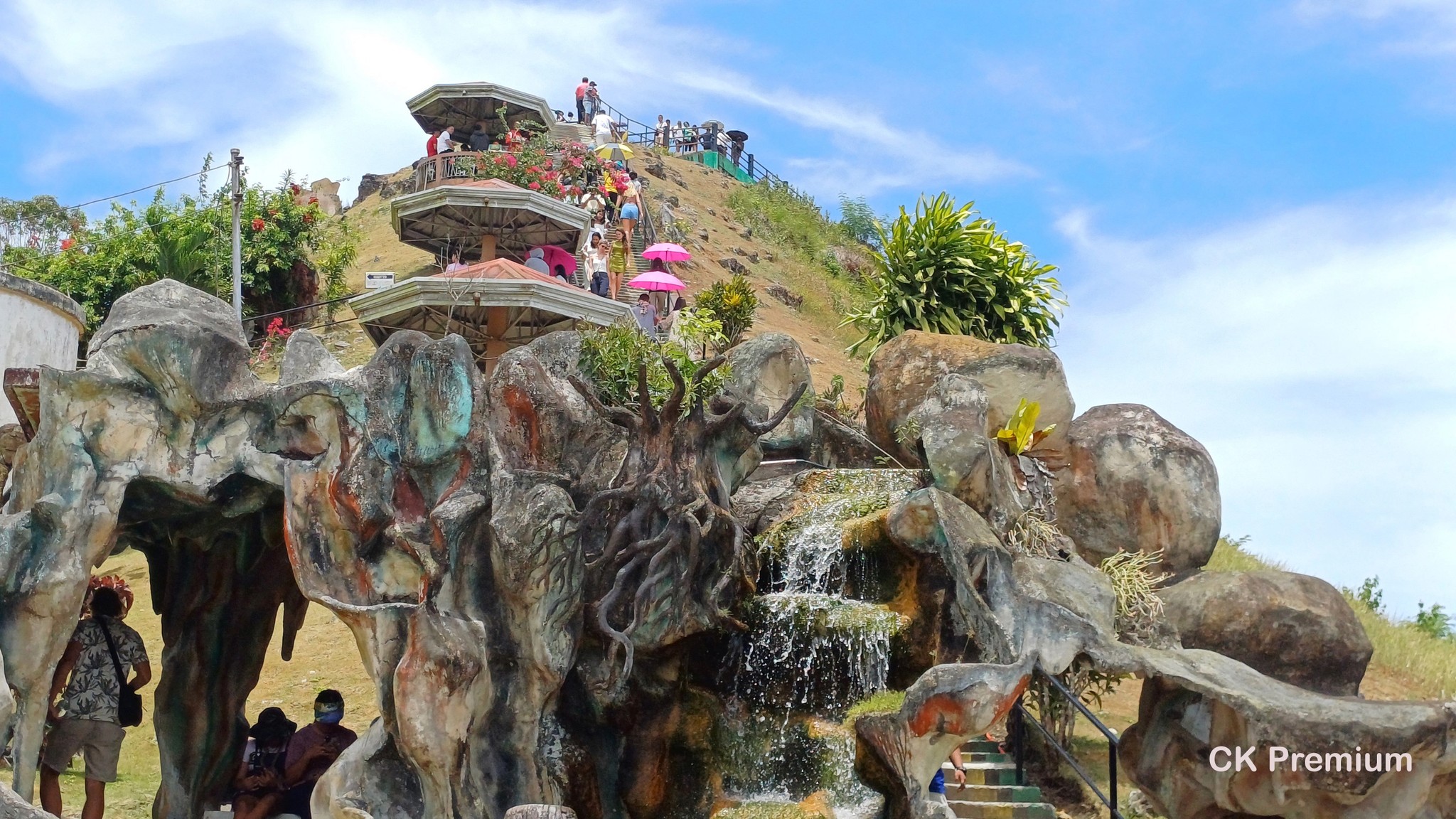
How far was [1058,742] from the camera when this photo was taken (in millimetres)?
14883

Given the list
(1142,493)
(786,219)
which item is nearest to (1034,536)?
(1142,493)

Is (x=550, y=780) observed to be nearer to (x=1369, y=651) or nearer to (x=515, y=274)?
(x=1369, y=651)

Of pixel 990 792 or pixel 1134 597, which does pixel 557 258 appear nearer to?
pixel 1134 597

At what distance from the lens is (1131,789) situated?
1627 cm

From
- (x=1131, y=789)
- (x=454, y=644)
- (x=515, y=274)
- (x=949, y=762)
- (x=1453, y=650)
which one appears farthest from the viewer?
(x=1453, y=650)

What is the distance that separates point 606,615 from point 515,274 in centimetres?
964

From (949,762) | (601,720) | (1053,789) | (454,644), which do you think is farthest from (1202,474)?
(454,644)

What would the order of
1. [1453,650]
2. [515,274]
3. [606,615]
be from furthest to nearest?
[1453,650] < [515,274] < [606,615]

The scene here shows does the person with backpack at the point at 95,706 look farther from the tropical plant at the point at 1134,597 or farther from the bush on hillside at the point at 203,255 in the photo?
the bush on hillside at the point at 203,255

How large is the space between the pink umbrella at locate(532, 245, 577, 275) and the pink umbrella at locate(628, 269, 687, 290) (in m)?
2.71

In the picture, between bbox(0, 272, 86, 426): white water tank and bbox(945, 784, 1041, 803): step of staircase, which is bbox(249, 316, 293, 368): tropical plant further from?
bbox(945, 784, 1041, 803): step of staircase

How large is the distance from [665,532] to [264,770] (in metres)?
3.76

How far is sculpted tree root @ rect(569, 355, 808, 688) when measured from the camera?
11.8m

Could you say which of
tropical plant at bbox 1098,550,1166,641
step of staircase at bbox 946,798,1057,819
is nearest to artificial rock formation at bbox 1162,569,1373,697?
tropical plant at bbox 1098,550,1166,641
